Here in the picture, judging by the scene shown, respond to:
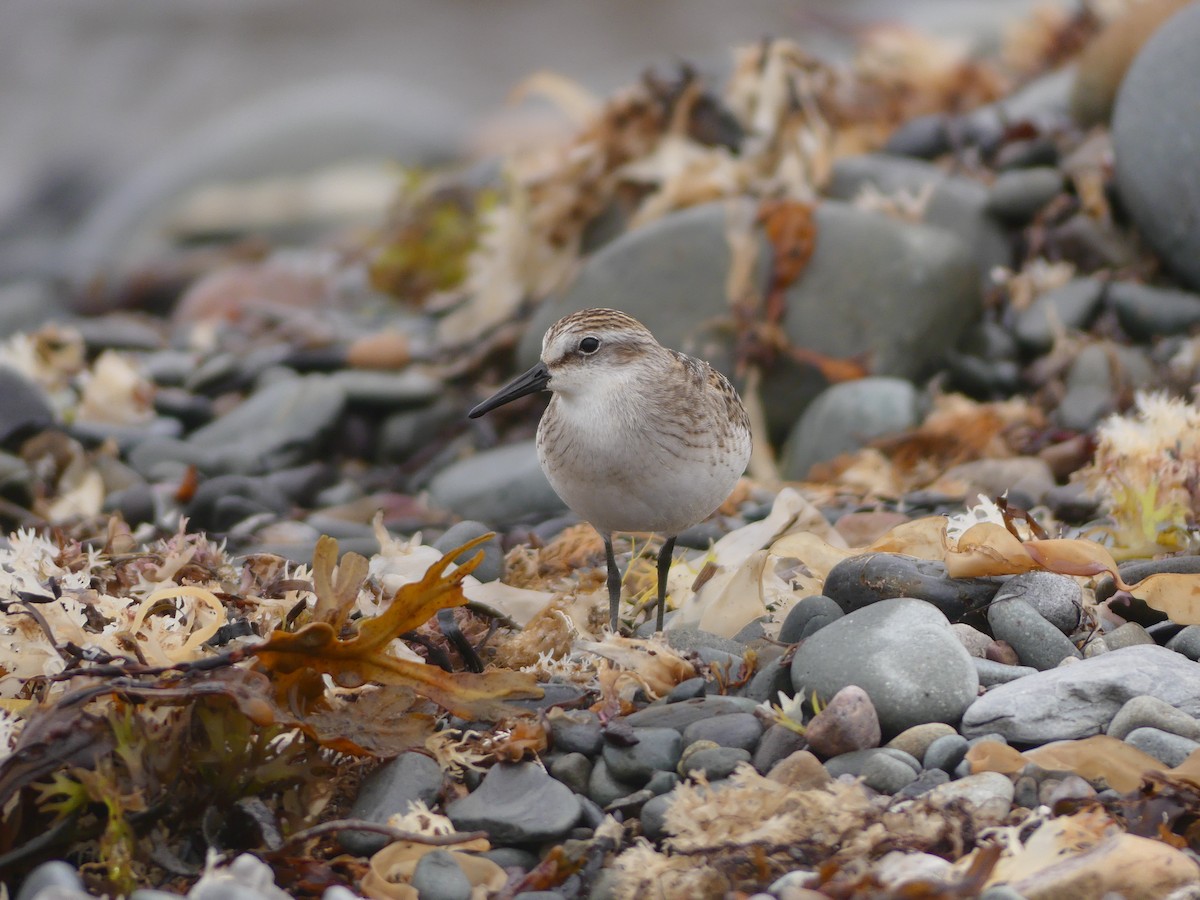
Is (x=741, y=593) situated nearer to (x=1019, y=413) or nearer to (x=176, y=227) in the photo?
(x=1019, y=413)

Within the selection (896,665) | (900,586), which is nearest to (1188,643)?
(900,586)

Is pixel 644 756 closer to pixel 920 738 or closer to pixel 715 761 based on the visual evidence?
pixel 715 761

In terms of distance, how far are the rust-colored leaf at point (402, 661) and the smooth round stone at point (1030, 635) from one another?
1.39 m

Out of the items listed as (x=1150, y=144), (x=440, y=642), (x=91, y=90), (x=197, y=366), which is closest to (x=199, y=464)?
(x=197, y=366)

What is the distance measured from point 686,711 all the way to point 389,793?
0.82m

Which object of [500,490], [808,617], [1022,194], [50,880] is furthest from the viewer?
[1022,194]

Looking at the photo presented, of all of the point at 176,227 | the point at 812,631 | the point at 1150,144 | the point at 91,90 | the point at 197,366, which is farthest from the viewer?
the point at 91,90

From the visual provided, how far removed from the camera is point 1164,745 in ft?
10.2

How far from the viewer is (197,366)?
27.4ft

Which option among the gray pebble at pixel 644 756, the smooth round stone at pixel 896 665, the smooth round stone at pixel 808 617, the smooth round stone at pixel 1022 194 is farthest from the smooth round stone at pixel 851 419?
the gray pebble at pixel 644 756

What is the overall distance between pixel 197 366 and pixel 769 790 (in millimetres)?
6329

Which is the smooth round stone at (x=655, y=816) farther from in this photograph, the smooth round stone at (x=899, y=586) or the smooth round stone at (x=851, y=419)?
the smooth round stone at (x=851, y=419)

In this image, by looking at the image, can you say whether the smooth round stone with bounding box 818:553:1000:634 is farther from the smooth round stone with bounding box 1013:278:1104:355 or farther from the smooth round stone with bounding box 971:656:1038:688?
the smooth round stone with bounding box 1013:278:1104:355

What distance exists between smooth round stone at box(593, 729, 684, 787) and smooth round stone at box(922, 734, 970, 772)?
2.07ft
